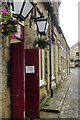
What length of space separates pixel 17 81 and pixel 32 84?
0.97 metres

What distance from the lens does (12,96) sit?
3.63m

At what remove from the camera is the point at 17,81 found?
3.55 metres

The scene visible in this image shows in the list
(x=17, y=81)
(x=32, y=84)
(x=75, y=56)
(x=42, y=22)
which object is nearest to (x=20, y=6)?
(x=42, y=22)

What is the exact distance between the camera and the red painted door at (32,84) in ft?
14.2

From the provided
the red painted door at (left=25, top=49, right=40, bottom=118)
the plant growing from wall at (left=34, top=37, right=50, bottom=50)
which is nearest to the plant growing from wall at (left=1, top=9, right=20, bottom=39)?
the red painted door at (left=25, top=49, right=40, bottom=118)

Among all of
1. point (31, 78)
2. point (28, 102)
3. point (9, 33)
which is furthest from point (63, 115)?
point (9, 33)

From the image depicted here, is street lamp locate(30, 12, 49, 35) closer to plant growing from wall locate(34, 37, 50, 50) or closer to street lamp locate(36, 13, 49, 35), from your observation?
street lamp locate(36, 13, 49, 35)

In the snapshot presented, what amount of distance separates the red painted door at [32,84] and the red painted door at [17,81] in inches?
35.2

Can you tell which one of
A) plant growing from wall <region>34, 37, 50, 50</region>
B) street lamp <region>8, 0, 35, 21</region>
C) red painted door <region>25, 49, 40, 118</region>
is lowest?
red painted door <region>25, 49, 40, 118</region>

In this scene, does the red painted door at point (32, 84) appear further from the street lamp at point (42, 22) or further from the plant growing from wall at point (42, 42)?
the street lamp at point (42, 22)

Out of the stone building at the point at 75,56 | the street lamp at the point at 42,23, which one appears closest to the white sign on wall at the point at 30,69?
the street lamp at the point at 42,23

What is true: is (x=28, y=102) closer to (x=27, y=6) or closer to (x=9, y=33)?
(x=9, y=33)

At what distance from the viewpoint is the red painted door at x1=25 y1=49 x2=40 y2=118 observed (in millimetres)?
4340

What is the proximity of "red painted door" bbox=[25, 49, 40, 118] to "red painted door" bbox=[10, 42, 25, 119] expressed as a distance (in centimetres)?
89
